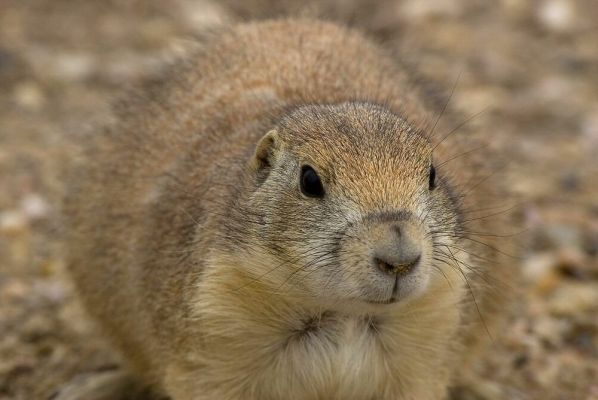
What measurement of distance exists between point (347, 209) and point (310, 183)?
0.26m

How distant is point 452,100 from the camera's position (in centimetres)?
697

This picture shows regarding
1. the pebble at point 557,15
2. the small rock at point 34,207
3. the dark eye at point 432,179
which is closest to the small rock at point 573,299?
the dark eye at point 432,179

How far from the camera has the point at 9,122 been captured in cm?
877

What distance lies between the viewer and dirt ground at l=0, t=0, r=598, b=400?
6.20m

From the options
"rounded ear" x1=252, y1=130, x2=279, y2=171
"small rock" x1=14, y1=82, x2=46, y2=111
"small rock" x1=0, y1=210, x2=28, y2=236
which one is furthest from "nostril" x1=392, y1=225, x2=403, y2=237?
"small rock" x1=14, y1=82, x2=46, y2=111

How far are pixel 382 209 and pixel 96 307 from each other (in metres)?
2.47

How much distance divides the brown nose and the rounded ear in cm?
86

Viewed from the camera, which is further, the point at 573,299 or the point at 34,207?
the point at 34,207

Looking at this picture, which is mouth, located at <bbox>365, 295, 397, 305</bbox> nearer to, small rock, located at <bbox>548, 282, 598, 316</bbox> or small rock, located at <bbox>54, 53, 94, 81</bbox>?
small rock, located at <bbox>548, 282, 598, 316</bbox>

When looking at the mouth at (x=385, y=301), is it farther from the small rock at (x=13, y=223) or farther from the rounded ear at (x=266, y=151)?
the small rock at (x=13, y=223)

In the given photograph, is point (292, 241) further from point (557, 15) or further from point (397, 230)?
point (557, 15)

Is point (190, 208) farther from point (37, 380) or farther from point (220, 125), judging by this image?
point (37, 380)

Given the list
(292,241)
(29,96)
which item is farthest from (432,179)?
(29,96)

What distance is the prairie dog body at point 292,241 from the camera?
404 cm
